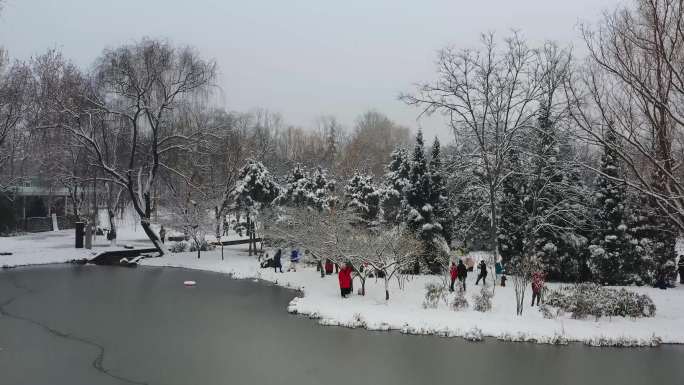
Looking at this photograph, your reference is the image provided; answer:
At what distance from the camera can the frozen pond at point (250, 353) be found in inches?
440

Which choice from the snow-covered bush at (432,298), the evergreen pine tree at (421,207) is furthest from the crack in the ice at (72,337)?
the evergreen pine tree at (421,207)

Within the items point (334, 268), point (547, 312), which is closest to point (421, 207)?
point (334, 268)

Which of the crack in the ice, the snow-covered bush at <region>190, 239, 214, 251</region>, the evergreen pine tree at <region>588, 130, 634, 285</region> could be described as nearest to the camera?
the crack in the ice

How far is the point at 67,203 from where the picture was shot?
48.4 metres

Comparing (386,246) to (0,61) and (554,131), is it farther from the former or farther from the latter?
(0,61)

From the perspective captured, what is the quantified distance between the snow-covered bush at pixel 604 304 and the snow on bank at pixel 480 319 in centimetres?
26

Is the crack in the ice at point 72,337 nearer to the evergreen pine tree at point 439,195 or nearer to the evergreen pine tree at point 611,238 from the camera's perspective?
the evergreen pine tree at point 439,195

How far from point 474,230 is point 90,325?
2607 centimetres

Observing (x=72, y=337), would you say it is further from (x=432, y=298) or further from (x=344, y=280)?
(x=432, y=298)

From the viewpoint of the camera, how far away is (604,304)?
16.0 metres

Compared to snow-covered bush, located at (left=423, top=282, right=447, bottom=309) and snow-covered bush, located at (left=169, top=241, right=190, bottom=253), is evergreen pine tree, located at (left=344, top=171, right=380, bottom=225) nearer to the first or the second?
snow-covered bush, located at (left=169, top=241, right=190, bottom=253)

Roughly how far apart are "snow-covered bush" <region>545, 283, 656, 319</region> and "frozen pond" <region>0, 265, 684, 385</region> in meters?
2.31

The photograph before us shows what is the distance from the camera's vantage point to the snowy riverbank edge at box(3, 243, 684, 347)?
14.2 m

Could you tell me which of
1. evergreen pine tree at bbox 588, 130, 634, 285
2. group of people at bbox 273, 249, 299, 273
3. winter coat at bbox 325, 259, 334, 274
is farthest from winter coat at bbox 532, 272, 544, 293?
group of people at bbox 273, 249, 299, 273
